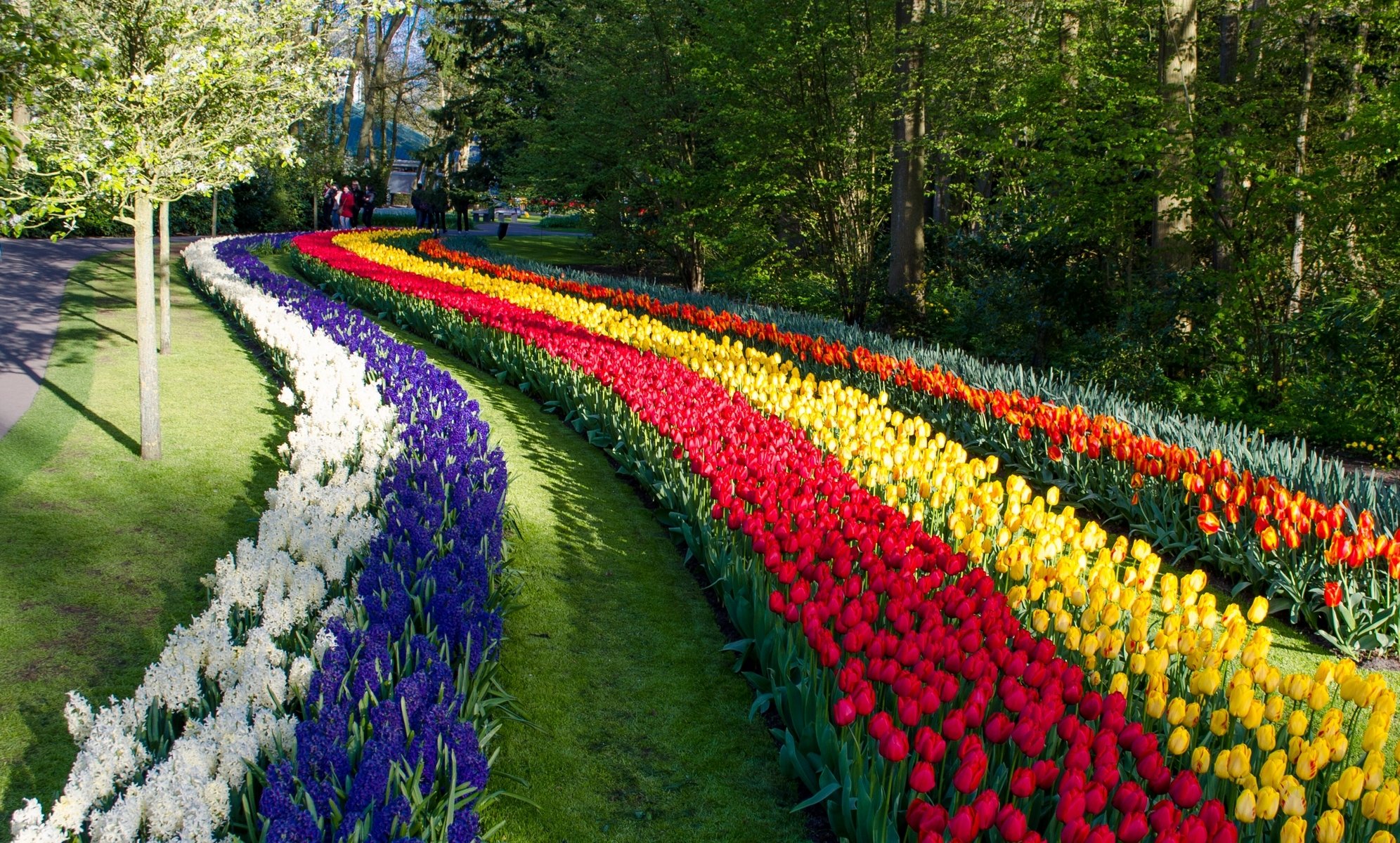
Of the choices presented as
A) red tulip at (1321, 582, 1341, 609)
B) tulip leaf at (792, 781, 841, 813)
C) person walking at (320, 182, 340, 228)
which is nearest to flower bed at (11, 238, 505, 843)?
tulip leaf at (792, 781, 841, 813)

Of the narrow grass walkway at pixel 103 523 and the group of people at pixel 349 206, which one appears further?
the group of people at pixel 349 206

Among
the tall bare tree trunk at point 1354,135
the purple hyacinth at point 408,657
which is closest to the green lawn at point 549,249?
the tall bare tree trunk at point 1354,135

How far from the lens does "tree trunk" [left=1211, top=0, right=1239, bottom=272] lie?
9.37m

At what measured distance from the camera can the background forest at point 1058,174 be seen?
348 inches

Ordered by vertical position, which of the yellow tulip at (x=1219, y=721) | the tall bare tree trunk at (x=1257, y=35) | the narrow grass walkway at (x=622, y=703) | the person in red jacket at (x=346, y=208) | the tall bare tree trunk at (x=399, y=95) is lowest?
the narrow grass walkway at (x=622, y=703)

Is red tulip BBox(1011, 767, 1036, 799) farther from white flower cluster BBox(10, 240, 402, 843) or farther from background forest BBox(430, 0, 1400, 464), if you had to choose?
background forest BBox(430, 0, 1400, 464)

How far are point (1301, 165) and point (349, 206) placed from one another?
80.7ft

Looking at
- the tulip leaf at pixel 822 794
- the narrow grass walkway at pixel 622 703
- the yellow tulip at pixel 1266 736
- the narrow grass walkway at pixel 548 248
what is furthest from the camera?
the narrow grass walkway at pixel 548 248

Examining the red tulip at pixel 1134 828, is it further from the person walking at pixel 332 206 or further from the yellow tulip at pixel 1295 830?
the person walking at pixel 332 206

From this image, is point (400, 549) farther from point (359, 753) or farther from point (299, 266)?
point (299, 266)

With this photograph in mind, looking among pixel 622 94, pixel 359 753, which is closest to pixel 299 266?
pixel 622 94

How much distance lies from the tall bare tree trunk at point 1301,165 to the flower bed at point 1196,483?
3407 millimetres

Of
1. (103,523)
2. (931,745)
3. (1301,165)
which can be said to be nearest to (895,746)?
(931,745)

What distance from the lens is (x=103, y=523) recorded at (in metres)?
5.39
